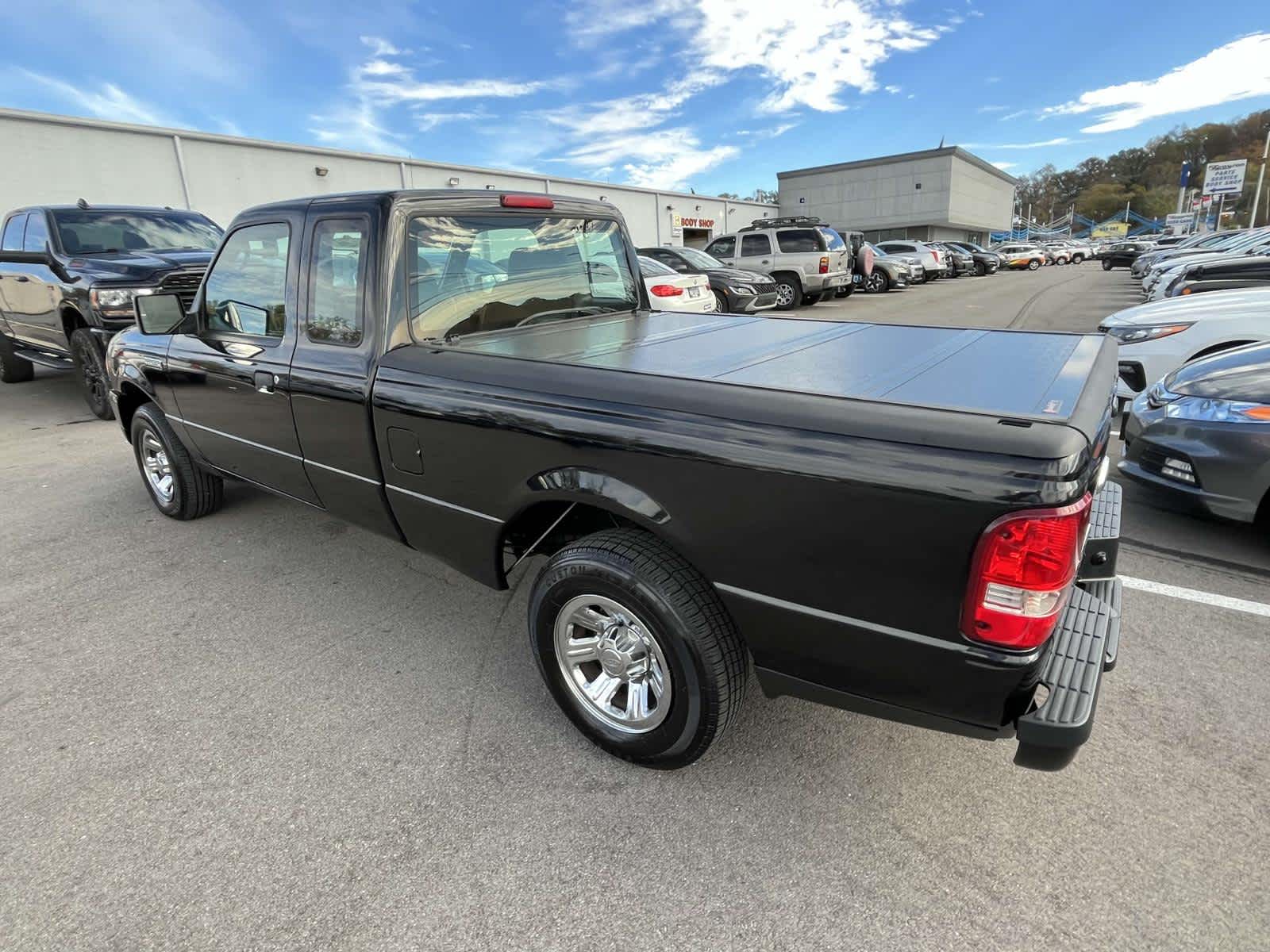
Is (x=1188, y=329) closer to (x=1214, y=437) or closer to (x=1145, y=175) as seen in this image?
(x=1214, y=437)

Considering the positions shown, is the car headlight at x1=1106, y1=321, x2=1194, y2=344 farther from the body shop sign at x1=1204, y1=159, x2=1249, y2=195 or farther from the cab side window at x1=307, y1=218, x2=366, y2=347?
the body shop sign at x1=1204, y1=159, x2=1249, y2=195

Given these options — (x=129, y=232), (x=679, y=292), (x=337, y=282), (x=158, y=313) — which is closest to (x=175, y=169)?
(x=129, y=232)

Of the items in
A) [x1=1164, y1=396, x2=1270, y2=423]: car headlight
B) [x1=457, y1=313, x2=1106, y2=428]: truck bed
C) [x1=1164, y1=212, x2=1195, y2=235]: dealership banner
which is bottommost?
[x1=1164, y1=396, x2=1270, y2=423]: car headlight

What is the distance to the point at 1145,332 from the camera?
235 inches

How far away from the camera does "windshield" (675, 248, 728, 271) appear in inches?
569

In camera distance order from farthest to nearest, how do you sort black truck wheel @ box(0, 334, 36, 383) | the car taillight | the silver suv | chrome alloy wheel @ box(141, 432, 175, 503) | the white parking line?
the silver suv < black truck wheel @ box(0, 334, 36, 383) < chrome alloy wheel @ box(141, 432, 175, 503) < the white parking line < the car taillight

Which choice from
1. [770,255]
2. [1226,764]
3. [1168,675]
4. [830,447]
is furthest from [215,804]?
[770,255]

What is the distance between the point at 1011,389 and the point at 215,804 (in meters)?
2.79

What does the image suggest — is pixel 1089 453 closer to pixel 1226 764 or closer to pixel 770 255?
pixel 1226 764

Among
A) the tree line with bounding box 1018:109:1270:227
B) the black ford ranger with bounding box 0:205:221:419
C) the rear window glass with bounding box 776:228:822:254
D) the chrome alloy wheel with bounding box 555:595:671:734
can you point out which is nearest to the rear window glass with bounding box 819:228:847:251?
the rear window glass with bounding box 776:228:822:254

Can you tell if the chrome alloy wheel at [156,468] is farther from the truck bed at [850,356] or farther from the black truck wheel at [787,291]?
the black truck wheel at [787,291]

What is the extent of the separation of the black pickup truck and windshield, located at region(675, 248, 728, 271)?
11164 millimetres

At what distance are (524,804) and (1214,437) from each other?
3.86 meters

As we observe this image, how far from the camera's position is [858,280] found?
21875 mm
